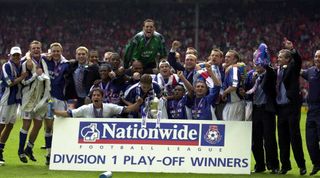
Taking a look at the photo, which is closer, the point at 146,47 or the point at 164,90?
the point at 164,90

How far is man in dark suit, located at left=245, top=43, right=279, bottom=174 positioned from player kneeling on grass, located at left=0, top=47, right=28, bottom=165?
4039mm

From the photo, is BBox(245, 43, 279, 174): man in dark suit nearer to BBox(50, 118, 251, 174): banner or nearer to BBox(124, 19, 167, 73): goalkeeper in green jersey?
BBox(50, 118, 251, 174): banner

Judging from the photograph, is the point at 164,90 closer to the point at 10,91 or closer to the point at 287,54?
the point at 287,54

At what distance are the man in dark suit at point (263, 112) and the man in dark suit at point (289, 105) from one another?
122 mm

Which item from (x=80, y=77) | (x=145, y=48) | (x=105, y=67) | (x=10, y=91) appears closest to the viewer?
(x=105, y=67)

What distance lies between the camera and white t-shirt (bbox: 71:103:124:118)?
12398 millimetres

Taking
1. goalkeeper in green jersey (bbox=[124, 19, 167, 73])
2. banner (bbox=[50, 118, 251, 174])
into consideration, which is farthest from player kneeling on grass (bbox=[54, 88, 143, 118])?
goalkeeper in green jersey (bbox=[124, 19, 167, 73])

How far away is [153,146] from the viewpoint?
475 inches

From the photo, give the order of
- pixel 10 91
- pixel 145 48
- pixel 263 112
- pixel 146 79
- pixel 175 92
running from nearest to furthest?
1. pixel 263 112
2. pixel 146 79
3. pixel 175 92
4. pixel 10 91
5. pixel 145 48

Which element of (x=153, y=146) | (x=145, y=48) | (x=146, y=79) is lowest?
(x=153, y=146)

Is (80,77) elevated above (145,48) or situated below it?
below

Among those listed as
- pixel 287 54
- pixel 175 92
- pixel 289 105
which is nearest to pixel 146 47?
pixel 175 92

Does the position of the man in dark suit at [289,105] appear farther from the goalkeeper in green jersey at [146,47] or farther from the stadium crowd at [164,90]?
the goalkeeper in green jersey at [146,47]

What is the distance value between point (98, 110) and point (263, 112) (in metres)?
2.73
